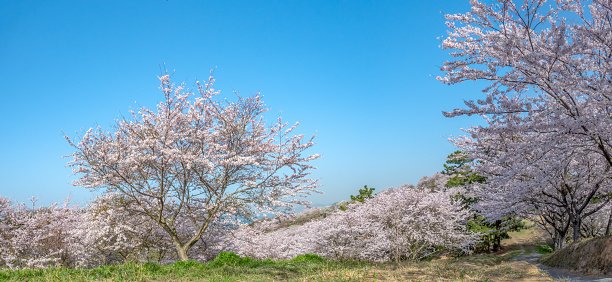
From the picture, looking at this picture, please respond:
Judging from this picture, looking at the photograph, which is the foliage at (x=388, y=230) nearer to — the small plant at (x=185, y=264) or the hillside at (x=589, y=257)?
the hillside at (x=589, y=257)

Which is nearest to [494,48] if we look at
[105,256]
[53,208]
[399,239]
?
[399,239]

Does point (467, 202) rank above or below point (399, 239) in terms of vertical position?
above

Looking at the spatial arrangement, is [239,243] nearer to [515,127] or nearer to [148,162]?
[148,162]

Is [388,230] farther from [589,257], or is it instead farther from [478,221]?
[478,221]

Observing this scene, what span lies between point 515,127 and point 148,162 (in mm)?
11031

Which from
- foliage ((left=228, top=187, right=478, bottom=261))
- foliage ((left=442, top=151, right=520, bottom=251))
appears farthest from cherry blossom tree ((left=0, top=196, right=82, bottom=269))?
foliage ((left=442, top=151, right=520, bottom=251))

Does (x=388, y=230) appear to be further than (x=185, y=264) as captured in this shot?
Yes

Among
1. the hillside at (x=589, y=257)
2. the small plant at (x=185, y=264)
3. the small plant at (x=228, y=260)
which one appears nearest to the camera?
the small plant at (x=185, y=264)

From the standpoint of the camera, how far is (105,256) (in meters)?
15.5

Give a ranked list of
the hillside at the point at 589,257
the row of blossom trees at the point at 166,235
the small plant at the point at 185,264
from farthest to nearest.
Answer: the row of blossom trees at the point at 166,235 → the hillside at the point at 589,257 → the small plant at the point at 185,264

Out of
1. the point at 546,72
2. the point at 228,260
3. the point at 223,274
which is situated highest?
the point at 546,72

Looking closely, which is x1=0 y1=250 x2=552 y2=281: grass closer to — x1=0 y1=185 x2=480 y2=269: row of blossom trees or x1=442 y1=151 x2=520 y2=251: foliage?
x1=0 y1=185 x2=480 y2=269: row of blossom trees

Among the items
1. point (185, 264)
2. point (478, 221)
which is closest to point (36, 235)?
point (185, 264)

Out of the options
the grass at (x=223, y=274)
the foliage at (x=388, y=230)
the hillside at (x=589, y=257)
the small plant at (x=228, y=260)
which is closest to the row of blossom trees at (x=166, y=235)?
the foliage at (x=388, y=230)
